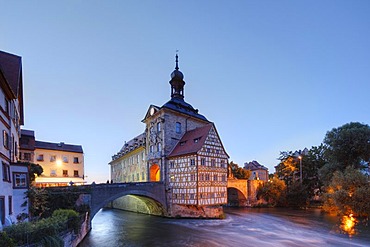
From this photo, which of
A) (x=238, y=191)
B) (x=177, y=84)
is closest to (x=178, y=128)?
(x=177, y=84)

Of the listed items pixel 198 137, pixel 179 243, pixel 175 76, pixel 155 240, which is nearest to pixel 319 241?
pixel 179 243

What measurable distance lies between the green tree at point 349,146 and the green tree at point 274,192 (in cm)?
1016

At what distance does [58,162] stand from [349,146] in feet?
114

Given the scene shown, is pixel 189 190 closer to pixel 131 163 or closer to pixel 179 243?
pixel 179 243

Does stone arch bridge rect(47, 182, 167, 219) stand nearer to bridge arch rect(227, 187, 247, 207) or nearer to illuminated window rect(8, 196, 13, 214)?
illuminated window rect(8, 196, 13, 214)

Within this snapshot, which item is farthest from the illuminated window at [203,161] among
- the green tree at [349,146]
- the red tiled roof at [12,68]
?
the red tiled roof at [12,68]

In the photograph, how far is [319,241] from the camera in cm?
1647

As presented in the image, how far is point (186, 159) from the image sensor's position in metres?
26.4

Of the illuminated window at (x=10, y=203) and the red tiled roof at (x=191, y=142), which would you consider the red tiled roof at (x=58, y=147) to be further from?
the illuminated window at (x=10, y=203)

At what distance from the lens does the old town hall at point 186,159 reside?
25797 millimetres

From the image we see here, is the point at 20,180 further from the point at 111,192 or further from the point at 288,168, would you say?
the point at 288,168

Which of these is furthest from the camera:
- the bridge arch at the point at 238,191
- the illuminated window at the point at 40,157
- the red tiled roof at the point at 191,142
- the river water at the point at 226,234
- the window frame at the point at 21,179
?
the bridge arch at the point at 238,191

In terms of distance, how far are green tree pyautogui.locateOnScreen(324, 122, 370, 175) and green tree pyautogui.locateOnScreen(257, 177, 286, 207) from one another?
10.2 meters

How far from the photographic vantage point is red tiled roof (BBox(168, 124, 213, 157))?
26.2 meters
